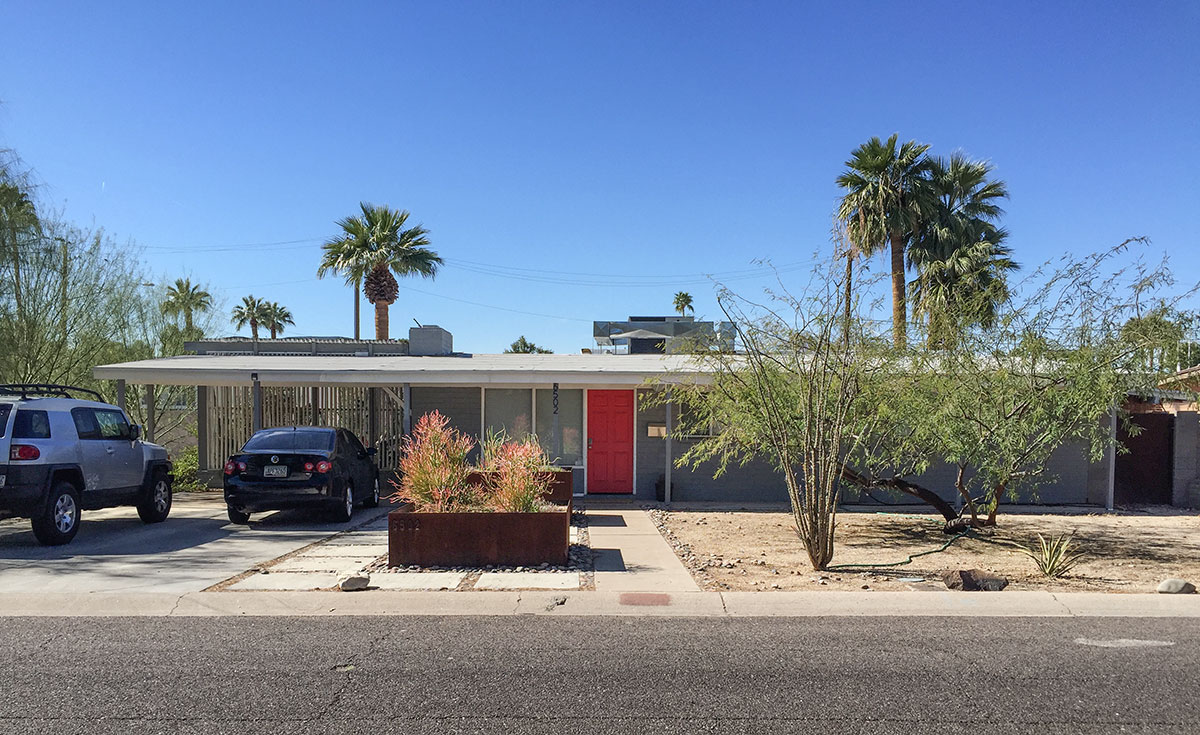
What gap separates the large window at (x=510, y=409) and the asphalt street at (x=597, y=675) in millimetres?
9643

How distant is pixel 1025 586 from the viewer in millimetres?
8172

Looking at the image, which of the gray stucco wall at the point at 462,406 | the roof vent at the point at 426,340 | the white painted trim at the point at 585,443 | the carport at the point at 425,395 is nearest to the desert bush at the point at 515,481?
the carport at the point at 425,395

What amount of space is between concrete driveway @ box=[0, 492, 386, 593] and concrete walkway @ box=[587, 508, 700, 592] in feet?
12.3

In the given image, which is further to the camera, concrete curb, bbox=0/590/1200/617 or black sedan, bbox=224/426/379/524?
black sedan, bbox=224/426/379/524

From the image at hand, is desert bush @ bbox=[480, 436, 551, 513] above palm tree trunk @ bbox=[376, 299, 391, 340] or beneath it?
beneath

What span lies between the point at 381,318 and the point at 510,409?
44.9ft

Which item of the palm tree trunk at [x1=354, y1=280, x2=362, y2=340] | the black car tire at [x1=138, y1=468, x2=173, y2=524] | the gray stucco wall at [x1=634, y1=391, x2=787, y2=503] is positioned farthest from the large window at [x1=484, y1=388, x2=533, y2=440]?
the palm tree trunk at [x1=354, y1=280, x2=362, y2=340]

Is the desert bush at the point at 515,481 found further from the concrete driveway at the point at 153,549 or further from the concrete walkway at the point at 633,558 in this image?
the concrete driveway at the point at 153,549

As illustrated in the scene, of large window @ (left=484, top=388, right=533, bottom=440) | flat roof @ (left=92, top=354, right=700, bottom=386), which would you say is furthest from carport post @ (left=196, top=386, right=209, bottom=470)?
large window @ (left=484, top=388, right=533, bottom=440)

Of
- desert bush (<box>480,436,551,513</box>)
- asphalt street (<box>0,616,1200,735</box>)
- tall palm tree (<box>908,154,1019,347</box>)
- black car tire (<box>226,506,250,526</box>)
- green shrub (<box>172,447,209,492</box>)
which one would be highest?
tall palm tree (<box>908,154,1019,347</box>)

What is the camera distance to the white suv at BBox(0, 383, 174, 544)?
31.2 ft

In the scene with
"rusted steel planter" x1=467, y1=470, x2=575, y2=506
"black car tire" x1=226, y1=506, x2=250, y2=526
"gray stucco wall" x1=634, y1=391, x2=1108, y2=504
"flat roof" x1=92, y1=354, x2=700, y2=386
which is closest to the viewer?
"black car tire" x1=226, y1=506, x2=250, y2=526

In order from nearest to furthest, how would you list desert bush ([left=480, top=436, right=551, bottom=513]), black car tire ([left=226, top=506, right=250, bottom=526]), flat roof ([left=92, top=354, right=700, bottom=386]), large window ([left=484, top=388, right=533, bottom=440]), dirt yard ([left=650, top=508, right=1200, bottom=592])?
1. dirt yard ([left=650, top=508, right=1200, bottom=592])
2. desert bush ([left=480, top=436, right=551, bottom=513])
3. black car tire ([left=226, top=506, right=250, bottom=526])
4. flat roof ([left=92, top=354, right=700, bottom=386])
5. large window ([left=484, top=388, right=533, bottom=440])

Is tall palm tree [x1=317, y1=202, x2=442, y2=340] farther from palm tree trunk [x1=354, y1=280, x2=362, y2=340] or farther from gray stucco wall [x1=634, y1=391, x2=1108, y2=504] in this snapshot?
gray stucco wall [x1=634, y1=391, x2=1108, y2=504]
